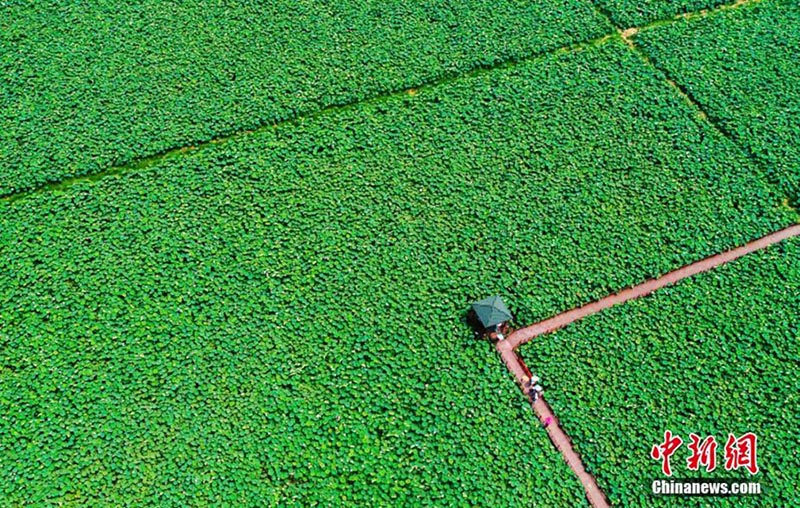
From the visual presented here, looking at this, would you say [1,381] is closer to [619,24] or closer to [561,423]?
[561,423]

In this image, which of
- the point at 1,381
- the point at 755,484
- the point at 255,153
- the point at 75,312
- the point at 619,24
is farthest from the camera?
the point at 619,24

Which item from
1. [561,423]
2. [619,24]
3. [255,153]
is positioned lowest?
[561,423]

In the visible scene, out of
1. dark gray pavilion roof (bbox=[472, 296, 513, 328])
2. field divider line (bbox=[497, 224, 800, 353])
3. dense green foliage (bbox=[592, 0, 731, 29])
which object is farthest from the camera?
dense green foliage (bbox=[592, 0, 731, 29])

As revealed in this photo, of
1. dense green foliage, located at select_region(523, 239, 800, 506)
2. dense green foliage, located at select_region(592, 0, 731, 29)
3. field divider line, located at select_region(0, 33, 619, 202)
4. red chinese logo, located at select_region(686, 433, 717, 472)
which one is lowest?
red chinese logo, located at select_region(686, 433, 717, 472)

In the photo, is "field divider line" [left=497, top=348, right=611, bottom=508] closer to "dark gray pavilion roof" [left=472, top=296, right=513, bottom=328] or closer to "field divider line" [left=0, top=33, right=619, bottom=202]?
"dark gray pavilion roof" [left=472, top=296, right=513, bottom=328]

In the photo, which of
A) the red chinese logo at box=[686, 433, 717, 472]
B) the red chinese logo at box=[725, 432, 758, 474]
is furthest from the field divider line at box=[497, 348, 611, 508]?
the red chinese logo at box=[725, 432, 758, 474]

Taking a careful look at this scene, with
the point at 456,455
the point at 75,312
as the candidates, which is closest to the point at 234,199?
the point at 75,312

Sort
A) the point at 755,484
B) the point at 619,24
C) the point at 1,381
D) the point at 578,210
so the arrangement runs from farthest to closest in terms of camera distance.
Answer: the point at 619,24 → the point at 578,210 → the point at 1,381 → the point at 755,484
